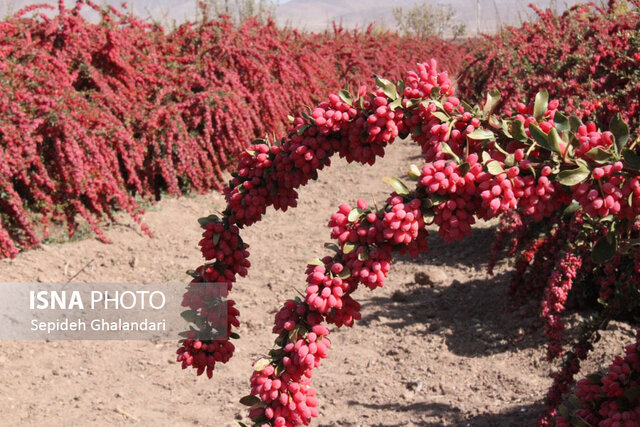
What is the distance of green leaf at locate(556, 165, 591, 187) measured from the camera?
103 centimetres

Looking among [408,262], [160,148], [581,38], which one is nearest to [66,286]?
[160,148]

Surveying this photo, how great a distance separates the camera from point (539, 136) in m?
1.09

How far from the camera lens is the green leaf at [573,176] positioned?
1.03m

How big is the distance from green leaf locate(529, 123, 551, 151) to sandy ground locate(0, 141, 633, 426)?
A: 6.79 ft

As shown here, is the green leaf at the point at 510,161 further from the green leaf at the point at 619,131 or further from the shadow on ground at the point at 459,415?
the shadow on ground at the point at 459,415

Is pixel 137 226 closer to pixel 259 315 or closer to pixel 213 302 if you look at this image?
pixel 259 315

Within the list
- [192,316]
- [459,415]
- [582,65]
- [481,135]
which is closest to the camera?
[481,135]

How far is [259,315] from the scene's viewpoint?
13.5 feet

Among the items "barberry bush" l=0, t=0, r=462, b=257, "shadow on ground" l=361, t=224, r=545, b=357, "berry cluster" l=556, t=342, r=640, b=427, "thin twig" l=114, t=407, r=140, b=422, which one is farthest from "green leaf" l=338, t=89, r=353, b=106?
"barberry bush" l=0, t=0, r=462, b=257

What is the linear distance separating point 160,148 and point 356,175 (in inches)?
96.6

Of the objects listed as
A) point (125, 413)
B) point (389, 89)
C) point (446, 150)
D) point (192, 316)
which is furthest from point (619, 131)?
point (125, 413)

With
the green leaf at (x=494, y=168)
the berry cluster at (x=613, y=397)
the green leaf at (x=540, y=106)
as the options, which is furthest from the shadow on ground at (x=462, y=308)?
the green leaf at (x=494, y=168)

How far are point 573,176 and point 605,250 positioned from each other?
0.73 feet

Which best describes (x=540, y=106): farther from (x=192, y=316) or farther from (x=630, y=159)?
(x=192, y=316)
